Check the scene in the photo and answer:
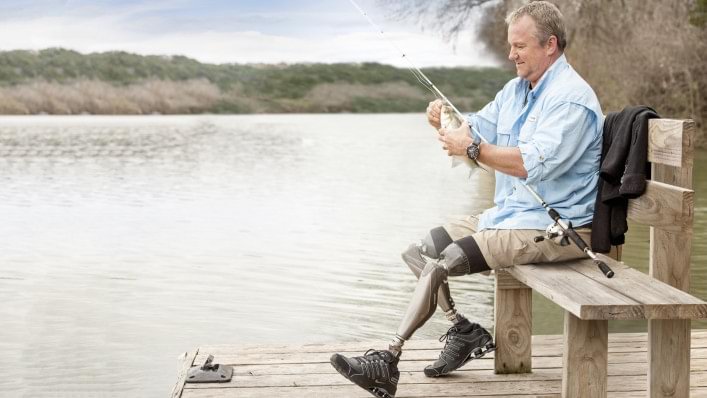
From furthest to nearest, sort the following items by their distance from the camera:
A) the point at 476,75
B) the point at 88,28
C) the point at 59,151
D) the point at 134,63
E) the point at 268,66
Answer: the point at 88,28 → the point at 268,66 → the point at 134,63 → the point at 476,75 → the point at 59,151

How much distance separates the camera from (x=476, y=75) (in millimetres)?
40938

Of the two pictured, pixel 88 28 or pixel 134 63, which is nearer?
pixel 134 63

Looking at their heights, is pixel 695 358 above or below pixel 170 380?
above

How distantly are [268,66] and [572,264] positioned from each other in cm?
5409

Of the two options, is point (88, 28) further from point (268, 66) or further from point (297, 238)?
point (297, 238)

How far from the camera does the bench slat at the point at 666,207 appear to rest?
3.66m

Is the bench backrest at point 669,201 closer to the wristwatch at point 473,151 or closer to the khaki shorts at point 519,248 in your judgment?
the khaki shorts at point 519,248

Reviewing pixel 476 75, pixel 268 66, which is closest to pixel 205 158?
pixel 476 75

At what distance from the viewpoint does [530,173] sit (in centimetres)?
387

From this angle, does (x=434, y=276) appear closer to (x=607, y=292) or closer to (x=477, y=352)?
(x=477, y=352)

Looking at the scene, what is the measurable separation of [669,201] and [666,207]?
0.03m

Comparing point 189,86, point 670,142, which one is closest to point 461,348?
point 670,142

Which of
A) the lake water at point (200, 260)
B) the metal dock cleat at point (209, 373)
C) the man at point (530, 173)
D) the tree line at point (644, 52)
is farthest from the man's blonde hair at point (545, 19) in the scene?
the tree line at point (644, 52)

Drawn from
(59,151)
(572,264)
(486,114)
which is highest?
(486,114)
